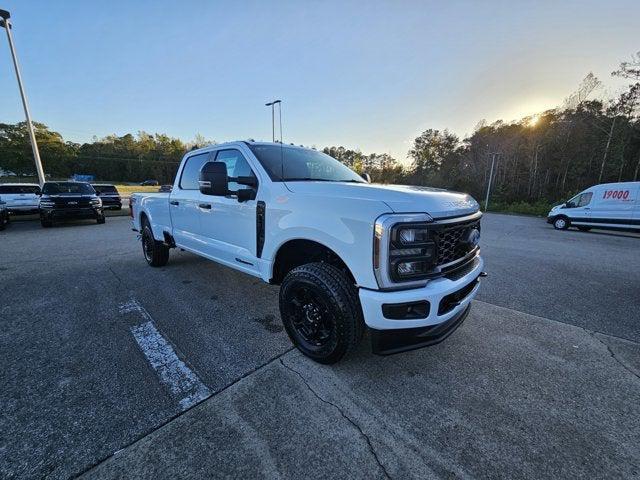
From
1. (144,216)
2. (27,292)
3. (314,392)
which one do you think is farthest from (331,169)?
(27,292)

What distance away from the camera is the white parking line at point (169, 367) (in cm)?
213

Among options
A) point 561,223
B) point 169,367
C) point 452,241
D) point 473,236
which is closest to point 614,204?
point 561,223

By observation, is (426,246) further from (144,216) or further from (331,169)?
(144,216)

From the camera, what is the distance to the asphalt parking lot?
1.63m

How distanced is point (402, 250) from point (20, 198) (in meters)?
16.2

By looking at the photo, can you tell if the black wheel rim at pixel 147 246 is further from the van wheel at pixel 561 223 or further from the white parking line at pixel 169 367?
the van wheel at pixel 561 223

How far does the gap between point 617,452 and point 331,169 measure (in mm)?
3257

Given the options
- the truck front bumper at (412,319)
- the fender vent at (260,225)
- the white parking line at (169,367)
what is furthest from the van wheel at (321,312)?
the white parking line at (169,367)

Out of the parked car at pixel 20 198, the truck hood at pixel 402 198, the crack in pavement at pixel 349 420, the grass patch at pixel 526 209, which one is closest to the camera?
the crack in pavement at pixel 349 420

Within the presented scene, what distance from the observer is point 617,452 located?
5.57ft

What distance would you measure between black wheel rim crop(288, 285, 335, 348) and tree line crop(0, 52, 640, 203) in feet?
30.3

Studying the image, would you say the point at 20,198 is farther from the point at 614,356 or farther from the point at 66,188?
the point at 614,356

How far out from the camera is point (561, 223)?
1324 cm

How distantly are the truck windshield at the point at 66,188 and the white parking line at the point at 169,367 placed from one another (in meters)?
10.8
